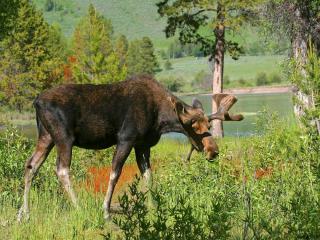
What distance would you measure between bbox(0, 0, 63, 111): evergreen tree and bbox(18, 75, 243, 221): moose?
55.9 meters

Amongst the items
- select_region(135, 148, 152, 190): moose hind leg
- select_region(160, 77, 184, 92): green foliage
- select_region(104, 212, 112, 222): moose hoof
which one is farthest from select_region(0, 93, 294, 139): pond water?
select_region(160, 77, 184, 92): green foliage

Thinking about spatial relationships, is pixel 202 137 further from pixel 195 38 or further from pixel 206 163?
pixel 195 38

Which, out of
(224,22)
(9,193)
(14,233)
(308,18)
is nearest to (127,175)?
(9,193)

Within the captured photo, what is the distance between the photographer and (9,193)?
10758 mm

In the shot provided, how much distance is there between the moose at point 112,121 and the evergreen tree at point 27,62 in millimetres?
55908

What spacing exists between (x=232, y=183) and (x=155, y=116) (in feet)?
4.71

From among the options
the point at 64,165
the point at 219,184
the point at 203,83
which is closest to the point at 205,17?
the point at 64,165

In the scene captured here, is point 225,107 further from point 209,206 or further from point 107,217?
point 107,217

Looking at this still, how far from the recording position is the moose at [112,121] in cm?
934

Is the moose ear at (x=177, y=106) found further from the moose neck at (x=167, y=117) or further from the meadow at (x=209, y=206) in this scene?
the meadow at (x=209, y=206)

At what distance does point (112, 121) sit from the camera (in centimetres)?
946

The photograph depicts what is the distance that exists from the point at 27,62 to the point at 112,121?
63.2 meters

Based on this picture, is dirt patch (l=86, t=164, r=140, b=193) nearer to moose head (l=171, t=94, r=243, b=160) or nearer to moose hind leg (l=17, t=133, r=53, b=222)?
moose hind leg (l=17, t=133, r=53, b=222)

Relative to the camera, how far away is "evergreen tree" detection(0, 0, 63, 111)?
66.2 meters
